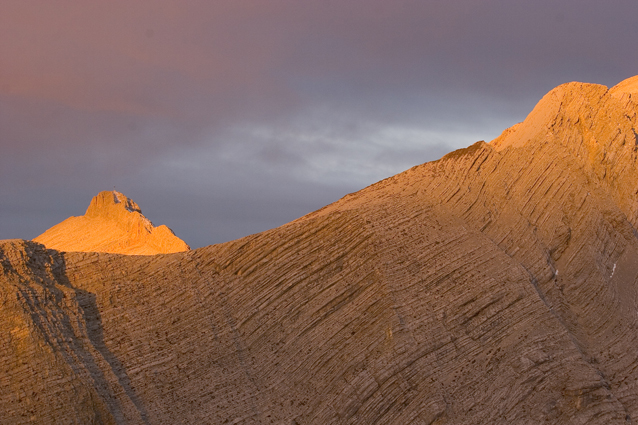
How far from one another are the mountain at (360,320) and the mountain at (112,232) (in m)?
24.5

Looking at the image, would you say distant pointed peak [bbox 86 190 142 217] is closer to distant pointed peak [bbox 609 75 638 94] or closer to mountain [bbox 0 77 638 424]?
mountain [bbox 0 77 638 424]

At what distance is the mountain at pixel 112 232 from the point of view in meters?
59.2

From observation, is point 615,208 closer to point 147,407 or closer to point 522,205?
point 522,205

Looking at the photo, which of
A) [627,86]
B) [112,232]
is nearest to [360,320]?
[627,86]

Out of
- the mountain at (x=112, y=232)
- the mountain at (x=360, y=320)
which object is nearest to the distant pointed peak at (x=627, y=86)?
the mountain at (x=360, y=320)

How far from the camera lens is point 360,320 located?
31234 millimetres

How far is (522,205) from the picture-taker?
3791cm

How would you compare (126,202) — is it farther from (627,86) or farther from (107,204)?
(627,86)

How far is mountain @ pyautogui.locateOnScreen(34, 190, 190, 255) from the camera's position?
59250 mm

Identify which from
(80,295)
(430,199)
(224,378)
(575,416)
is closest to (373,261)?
(430,199)

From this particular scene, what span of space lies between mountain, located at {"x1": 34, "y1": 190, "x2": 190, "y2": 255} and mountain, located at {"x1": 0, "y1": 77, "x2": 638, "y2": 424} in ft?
80.4

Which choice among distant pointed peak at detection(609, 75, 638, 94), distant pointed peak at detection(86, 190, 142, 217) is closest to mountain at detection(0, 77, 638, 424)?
distant pointed peak at detection(609, 75, 638, 94)

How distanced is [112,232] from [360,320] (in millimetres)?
38644

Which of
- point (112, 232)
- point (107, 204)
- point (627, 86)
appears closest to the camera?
point (627, 86)
